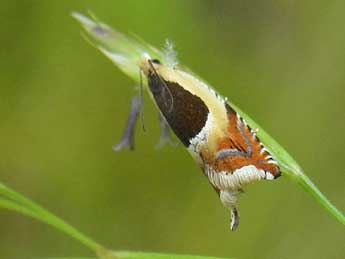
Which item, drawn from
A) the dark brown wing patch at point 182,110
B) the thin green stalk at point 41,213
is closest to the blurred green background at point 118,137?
the thin green stalk at point 41,213

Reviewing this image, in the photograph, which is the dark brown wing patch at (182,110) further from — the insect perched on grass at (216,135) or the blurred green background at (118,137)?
the blurred green background at (118,137)

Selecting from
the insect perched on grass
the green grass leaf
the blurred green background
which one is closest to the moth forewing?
the insect perched on grass

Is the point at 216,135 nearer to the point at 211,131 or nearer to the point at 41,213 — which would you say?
the point at 211,131

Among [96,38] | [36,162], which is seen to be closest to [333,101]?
[36,162]

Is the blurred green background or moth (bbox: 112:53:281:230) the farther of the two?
the blurred green background

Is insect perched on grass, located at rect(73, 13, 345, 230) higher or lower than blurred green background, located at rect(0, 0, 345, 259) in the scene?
lower

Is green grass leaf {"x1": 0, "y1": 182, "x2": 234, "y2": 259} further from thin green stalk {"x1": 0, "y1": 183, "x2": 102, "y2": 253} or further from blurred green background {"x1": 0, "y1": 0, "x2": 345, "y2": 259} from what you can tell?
blurred green background {"x1": 0, "y1": 0, "x2": 345, "y2": 259}

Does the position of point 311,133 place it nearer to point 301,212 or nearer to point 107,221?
point 301,212
